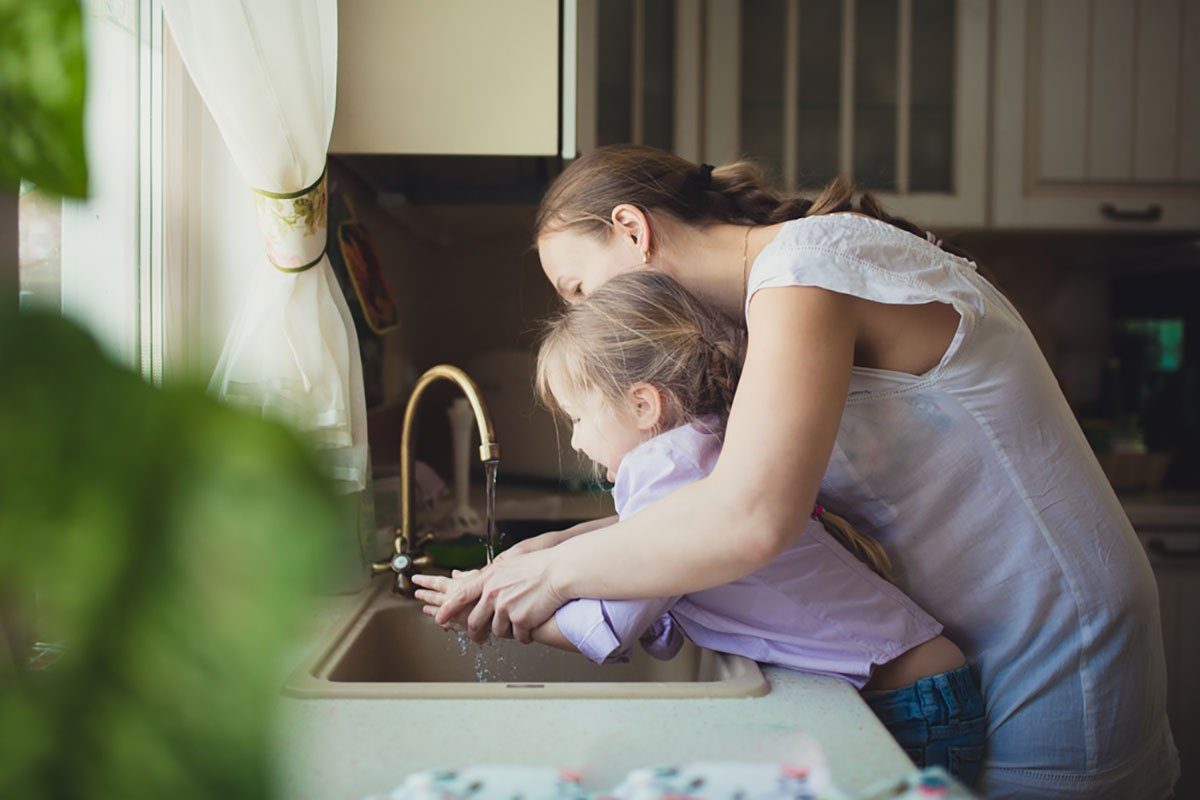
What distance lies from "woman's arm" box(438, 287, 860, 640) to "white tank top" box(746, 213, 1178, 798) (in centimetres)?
11

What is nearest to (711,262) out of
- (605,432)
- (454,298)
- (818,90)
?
(605,432)

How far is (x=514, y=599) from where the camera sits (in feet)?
3.24

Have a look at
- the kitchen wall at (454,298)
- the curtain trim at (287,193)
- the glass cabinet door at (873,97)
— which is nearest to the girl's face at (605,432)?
the curtain trim at (287,193)

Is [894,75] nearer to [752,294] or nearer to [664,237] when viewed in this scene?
[664,237]

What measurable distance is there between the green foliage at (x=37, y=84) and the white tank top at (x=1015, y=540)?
73cm

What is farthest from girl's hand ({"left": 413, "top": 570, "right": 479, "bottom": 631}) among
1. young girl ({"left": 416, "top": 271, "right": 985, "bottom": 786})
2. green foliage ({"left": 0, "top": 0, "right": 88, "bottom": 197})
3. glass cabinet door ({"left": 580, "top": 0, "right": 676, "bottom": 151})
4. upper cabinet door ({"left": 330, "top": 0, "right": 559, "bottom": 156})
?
glass cabinet door ({"left": 580, "top": 0, "right": 676, "bottom": 151})

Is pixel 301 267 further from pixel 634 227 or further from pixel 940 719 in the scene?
pixel 940 719

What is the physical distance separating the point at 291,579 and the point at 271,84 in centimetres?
113

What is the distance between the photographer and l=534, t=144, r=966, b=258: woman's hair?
112 cm

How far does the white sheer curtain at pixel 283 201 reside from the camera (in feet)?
3.50

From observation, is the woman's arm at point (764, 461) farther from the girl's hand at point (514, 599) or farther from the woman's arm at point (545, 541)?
the woman's arm at point (545, 541)

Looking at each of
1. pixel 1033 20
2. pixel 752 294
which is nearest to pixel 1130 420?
pixel 1033 20

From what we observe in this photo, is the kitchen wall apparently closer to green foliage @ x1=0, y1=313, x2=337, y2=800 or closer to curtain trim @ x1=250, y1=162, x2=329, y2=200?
curtain trim @ x1=250, y1=162, x2=329, y2=200

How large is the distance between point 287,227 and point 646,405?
0.48 m
